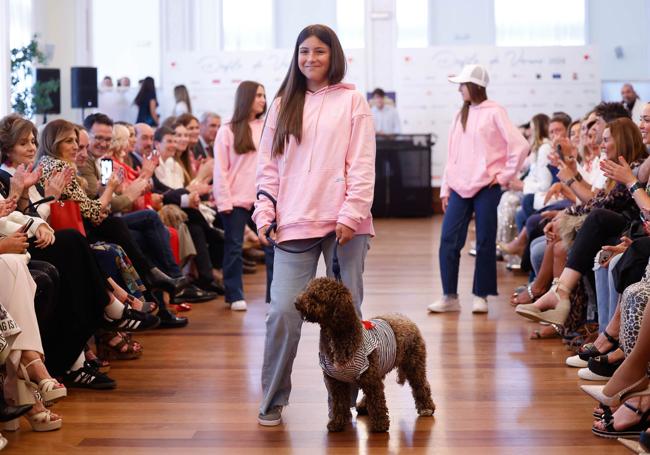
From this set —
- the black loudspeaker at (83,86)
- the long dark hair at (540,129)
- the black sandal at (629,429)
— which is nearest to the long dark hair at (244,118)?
the long dark hair at (540,129)

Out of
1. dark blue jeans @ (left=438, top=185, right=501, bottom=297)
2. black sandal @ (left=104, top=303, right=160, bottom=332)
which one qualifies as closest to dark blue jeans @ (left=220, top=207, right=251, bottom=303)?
dark blue jeans @ (left=438, top=185, right=501, bottom=297)

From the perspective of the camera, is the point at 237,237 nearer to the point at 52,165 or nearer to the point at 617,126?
the point at 52,165

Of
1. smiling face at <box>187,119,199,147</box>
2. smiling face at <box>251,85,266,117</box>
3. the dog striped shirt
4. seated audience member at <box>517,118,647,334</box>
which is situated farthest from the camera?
smiling face at <box>187,119,199,147</box>

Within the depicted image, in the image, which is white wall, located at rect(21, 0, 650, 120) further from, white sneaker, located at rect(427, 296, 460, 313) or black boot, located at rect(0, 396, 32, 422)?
black boot, located at rect(0, 396, 32, 422)

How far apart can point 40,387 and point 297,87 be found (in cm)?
139

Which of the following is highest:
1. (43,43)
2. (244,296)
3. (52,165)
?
(43,43)

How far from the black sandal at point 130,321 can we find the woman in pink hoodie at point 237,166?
164 centimetres

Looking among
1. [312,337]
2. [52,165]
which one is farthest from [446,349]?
[52,165]

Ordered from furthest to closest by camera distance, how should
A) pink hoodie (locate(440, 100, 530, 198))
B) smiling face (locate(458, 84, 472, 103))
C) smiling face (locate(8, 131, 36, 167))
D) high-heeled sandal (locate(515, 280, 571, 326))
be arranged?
smiling face (locate(458, 84, 472, 103)) → pink hoodie (locate(440, 100, 530, 198)) → high-heeled sandal (locate(515, 280, 571, 326)) → smiling face (locate(8, 131, 36, 167))

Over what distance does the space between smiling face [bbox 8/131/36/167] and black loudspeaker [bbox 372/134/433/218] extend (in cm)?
901

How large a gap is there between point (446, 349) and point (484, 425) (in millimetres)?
1352

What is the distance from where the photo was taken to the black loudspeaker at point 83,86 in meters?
11.9

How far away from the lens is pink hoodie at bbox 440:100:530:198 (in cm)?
579

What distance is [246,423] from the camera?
359cm
